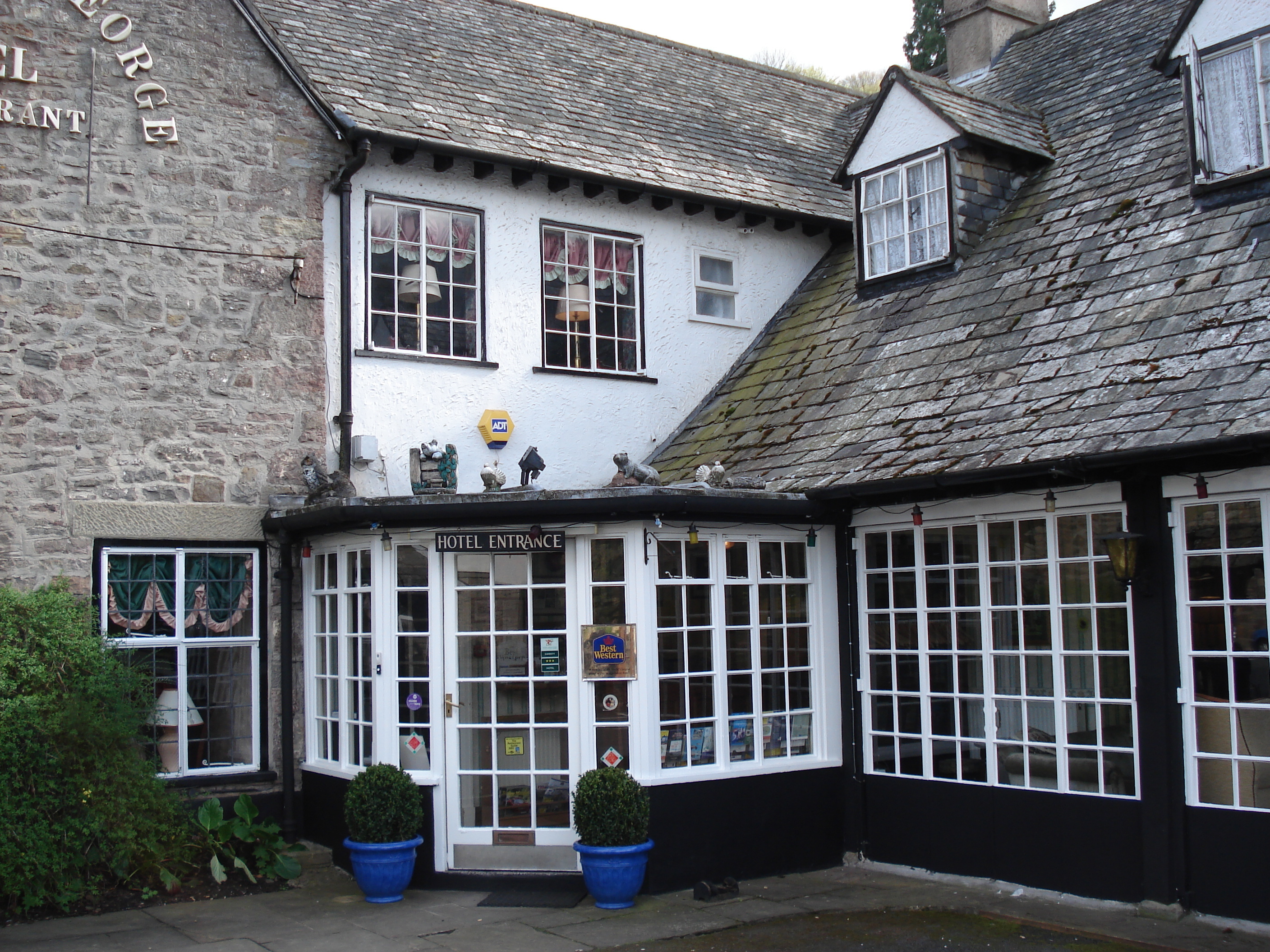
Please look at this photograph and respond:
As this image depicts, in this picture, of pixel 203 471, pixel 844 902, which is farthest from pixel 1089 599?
pixel 203 471

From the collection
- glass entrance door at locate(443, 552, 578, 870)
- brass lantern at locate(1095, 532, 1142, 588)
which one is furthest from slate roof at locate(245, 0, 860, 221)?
brass lantern at locate(1095, 532, 1142, 588)

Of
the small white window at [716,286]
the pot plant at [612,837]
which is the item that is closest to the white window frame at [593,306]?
the small white window at [716,286]

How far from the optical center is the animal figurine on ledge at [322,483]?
10414 mm

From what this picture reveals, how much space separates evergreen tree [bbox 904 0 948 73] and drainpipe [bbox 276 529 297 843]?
Answer: 21.8 m

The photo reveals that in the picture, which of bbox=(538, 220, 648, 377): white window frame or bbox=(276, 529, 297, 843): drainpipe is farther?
bbox=(538, 220, 648, 377): white window frame

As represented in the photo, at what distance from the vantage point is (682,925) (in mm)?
8273

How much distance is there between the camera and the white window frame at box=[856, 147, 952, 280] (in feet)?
39.9

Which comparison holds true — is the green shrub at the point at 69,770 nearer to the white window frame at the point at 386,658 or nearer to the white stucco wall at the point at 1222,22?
the white window frame at the point at 386,658

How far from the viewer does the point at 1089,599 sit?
28.2 feet

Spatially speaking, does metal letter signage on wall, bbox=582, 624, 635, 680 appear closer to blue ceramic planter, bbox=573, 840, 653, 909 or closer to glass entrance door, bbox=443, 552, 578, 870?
glass entrance door, bbox=443, 552, 578, 870

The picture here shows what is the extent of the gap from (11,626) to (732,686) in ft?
17.6

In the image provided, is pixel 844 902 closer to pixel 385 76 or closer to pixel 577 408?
pixel 577 408

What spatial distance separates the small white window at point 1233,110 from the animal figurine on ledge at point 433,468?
6.71m

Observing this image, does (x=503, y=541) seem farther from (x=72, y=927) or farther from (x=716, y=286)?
(x=716, y=286)
